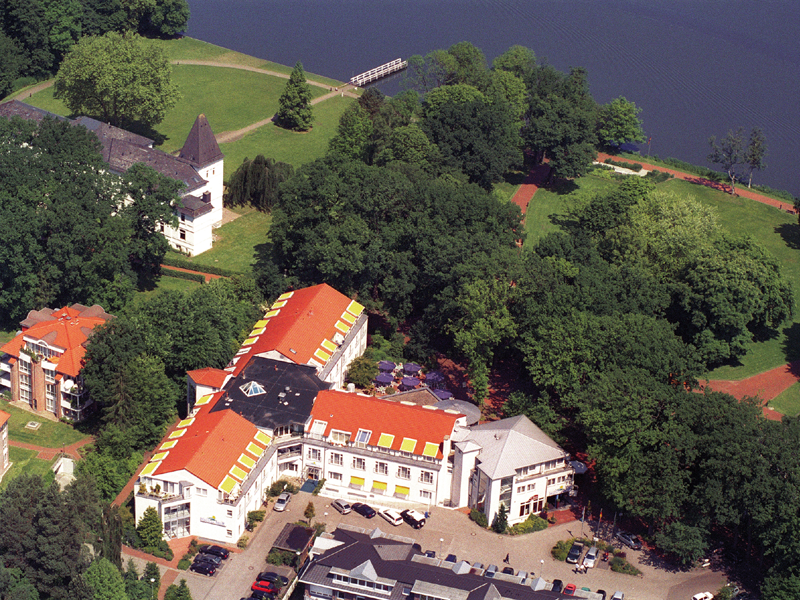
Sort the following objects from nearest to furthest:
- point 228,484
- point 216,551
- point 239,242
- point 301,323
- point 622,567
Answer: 1. point 216,551
2. point 622,567
3. point 228,484
4. point 301,323
5. point 239,242

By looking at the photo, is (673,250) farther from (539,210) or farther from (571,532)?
(571,532)

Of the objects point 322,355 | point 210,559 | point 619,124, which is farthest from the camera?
point 619,124

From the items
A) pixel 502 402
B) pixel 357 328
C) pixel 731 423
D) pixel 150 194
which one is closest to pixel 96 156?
pixel 150 194

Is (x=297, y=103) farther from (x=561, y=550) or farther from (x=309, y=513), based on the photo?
(x=561, y=550)

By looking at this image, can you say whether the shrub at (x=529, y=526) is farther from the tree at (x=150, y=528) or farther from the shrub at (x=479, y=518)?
the tree at (x=150, y=528)

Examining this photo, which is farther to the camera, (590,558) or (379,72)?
(379,72)

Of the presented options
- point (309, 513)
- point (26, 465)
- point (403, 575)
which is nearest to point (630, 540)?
point (403, 575)

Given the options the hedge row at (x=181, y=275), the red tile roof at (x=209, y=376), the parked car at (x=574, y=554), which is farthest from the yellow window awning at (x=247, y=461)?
the hedge row at (x=181, y=275)
